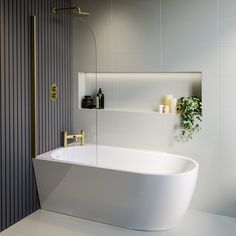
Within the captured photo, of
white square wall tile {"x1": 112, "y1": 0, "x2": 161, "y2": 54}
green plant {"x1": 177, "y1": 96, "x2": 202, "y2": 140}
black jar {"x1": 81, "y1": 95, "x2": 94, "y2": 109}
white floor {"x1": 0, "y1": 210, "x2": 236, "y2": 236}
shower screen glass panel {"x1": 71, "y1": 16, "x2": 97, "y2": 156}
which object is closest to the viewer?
white floor {"x1": 0, "y1": 210, "x2": 236, "y2": 236}

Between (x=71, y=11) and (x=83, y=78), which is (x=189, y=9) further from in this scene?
(x=83, y=78)

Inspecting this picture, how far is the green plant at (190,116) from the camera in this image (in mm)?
3438

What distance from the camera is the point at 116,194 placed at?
3037 millimetres

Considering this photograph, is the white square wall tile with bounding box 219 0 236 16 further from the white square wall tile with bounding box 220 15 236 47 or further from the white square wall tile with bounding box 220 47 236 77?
the white square wall tile with bounding box 220 47 236 77

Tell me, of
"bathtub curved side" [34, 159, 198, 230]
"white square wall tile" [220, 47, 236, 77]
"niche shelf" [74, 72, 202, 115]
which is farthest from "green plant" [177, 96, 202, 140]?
A: "bathtub curved side" [34, 159, 198, 230]

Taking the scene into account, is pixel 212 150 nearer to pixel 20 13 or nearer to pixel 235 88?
pixel 235 88

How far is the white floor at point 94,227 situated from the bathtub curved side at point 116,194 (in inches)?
3.3

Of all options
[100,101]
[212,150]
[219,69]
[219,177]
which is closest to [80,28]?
[100,101]

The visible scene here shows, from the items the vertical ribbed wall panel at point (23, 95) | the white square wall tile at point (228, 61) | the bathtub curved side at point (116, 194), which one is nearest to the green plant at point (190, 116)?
the white square wall tile at point (228, 61)

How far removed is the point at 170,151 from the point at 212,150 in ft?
1.53

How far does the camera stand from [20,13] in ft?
10.6

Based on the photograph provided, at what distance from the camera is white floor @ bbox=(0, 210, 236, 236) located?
2.99 metres

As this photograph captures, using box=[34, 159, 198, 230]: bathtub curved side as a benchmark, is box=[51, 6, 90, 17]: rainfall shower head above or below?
above

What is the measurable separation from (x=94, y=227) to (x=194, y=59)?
2.02m
